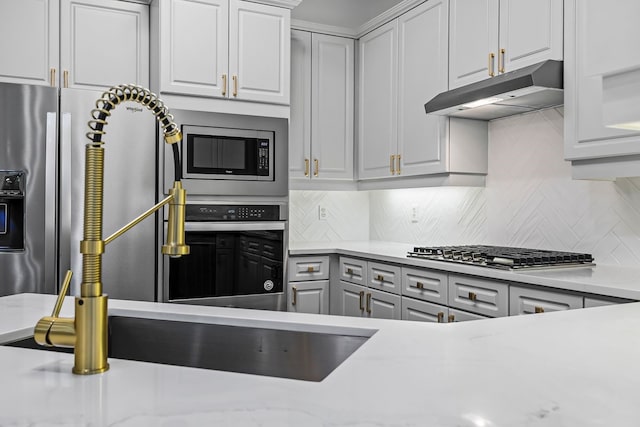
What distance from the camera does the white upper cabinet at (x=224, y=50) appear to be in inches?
120

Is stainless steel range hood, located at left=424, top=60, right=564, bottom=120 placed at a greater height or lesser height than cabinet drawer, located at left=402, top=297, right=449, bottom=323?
greater

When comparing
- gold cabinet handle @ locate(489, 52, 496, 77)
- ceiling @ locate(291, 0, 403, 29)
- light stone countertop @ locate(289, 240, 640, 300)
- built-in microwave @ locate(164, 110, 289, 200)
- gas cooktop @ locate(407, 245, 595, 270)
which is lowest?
light stone countertop @ locate(289, 240, 640, 300)

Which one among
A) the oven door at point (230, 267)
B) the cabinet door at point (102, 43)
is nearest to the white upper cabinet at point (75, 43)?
the cabinet door at point (102, 43)

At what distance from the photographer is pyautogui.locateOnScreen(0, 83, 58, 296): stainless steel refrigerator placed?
266 centimetres

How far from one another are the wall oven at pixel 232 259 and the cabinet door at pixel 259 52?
0.72 meters

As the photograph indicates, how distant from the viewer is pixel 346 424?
647 millimetres

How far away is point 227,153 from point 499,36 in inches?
65.0

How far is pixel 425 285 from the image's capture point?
2.79 m

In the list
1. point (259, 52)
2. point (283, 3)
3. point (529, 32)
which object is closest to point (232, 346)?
point (529, 32)

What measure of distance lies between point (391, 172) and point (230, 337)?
250 centimetres

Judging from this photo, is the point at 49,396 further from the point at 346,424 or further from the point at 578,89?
the point at 578,89

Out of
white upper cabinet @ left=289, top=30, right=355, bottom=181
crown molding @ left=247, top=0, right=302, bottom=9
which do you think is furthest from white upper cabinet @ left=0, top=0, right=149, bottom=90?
white upper cabinet @ left=289, top=30, right=355, bottom=181

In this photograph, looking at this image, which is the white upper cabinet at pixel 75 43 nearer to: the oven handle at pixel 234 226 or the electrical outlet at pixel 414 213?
the oven handle at pixel 234 226

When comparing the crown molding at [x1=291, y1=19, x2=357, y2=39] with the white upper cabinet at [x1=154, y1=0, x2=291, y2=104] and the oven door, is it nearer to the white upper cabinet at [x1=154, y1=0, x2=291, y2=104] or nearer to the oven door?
the white upper cabinet at [x1=154, y1=0, x2=291, y2=104]
